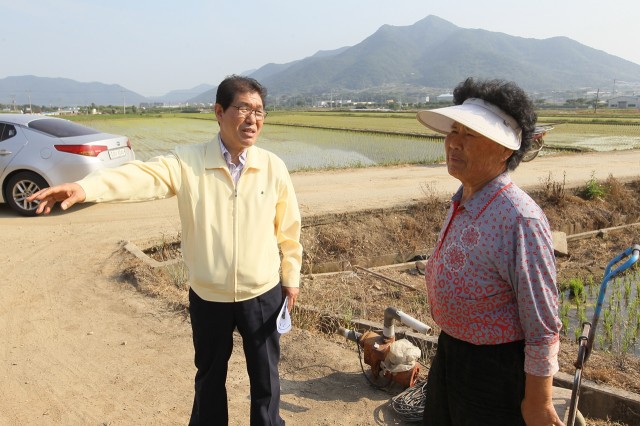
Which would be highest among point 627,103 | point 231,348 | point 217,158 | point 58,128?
point 627,103

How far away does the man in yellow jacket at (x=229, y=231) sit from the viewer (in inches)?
91.3

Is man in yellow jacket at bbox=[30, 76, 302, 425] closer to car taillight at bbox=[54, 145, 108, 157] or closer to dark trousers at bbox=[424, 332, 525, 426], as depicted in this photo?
dark trousers at bbox=[424, 332, 525, 426]

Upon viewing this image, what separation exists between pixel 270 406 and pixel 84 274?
3681 mm

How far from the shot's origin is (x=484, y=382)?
1860 mm

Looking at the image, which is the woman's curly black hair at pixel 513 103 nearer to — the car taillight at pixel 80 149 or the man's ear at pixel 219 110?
the man's ear at pixel 219 110

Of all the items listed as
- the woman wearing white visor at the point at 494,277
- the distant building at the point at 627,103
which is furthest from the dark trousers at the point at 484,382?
the distant building at the point at 627,103

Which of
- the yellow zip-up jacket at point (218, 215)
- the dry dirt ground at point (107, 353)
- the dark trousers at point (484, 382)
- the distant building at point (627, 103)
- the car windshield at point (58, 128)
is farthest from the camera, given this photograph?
the distant building at point (627, 103)

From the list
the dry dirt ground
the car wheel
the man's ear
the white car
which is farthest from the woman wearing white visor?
the car wheel

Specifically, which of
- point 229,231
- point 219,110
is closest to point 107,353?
point 229,231

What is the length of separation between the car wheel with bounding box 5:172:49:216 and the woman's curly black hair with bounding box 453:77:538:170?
7.26 meters

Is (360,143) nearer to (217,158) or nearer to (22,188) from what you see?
(22,188)

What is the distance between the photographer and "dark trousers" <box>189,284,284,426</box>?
2.42 metres

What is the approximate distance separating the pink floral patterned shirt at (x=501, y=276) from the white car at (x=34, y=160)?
6.79 meters

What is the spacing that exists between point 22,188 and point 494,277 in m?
7.59
